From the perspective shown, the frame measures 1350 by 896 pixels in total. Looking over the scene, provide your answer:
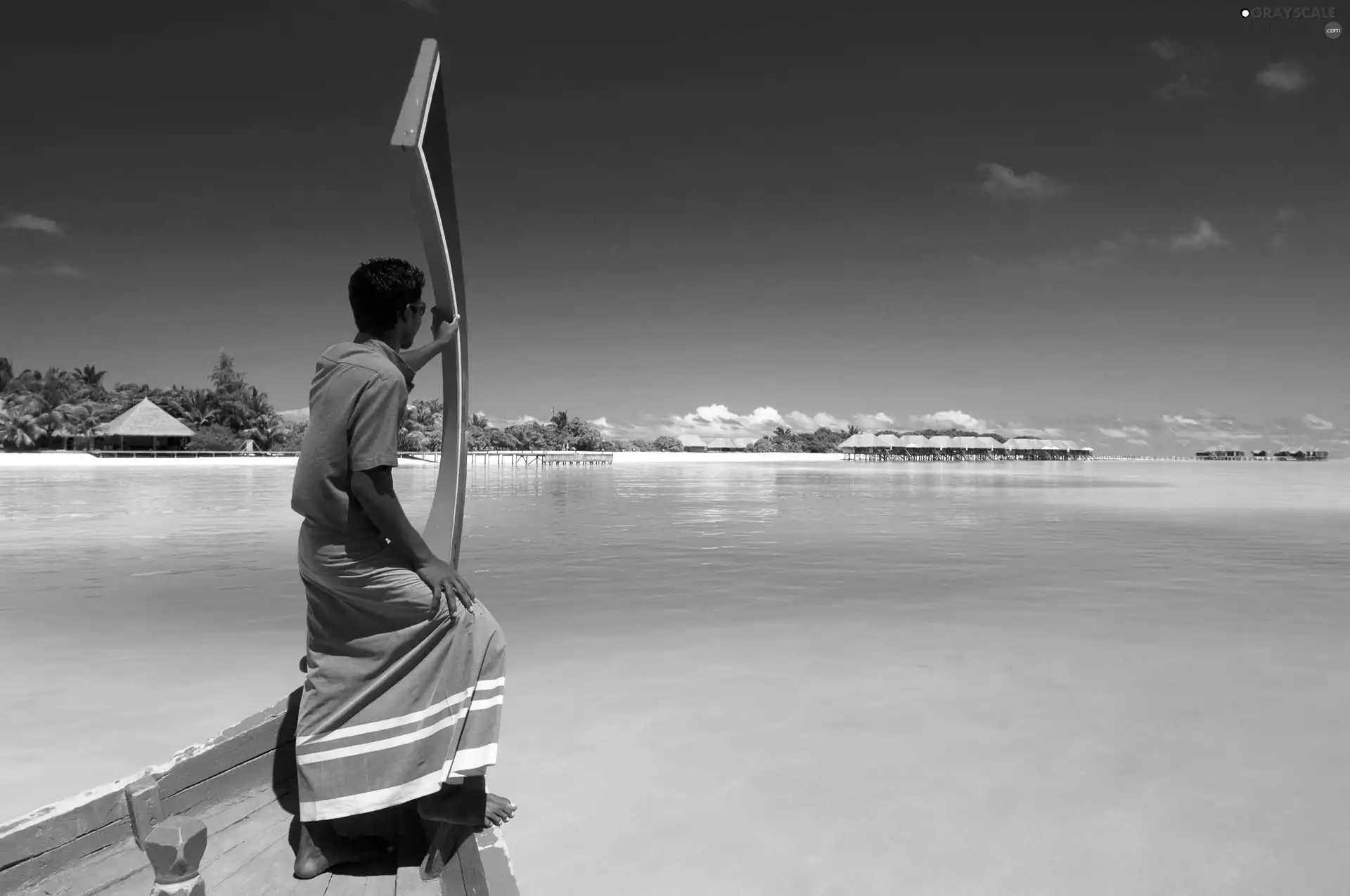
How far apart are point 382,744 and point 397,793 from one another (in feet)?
0.48

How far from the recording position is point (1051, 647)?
6.74 metres

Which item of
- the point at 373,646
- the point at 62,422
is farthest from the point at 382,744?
the point at 62,422

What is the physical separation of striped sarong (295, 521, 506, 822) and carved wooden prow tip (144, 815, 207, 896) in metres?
0.64

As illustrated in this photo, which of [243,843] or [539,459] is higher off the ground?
[539,459]

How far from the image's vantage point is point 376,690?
2305mm

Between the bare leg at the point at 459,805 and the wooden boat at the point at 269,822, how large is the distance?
0.11 ft

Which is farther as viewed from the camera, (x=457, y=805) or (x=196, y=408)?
(x=196, y=408)

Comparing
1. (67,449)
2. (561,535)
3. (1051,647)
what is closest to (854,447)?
(67,449)

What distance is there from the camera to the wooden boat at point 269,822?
2145 mm

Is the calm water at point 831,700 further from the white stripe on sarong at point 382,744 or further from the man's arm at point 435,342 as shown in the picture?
the man's arm at point 435,342

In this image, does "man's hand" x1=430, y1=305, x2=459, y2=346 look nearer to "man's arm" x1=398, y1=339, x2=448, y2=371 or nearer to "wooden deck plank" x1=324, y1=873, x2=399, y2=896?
"man's arm" x1=398, y1=339, x2=448, y2=371

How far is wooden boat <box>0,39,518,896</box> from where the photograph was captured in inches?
84.4

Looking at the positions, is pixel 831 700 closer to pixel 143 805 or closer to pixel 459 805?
pixel 459 805

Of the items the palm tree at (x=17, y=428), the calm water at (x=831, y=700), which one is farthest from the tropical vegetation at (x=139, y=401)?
the calm water at (x=831, y=700)
